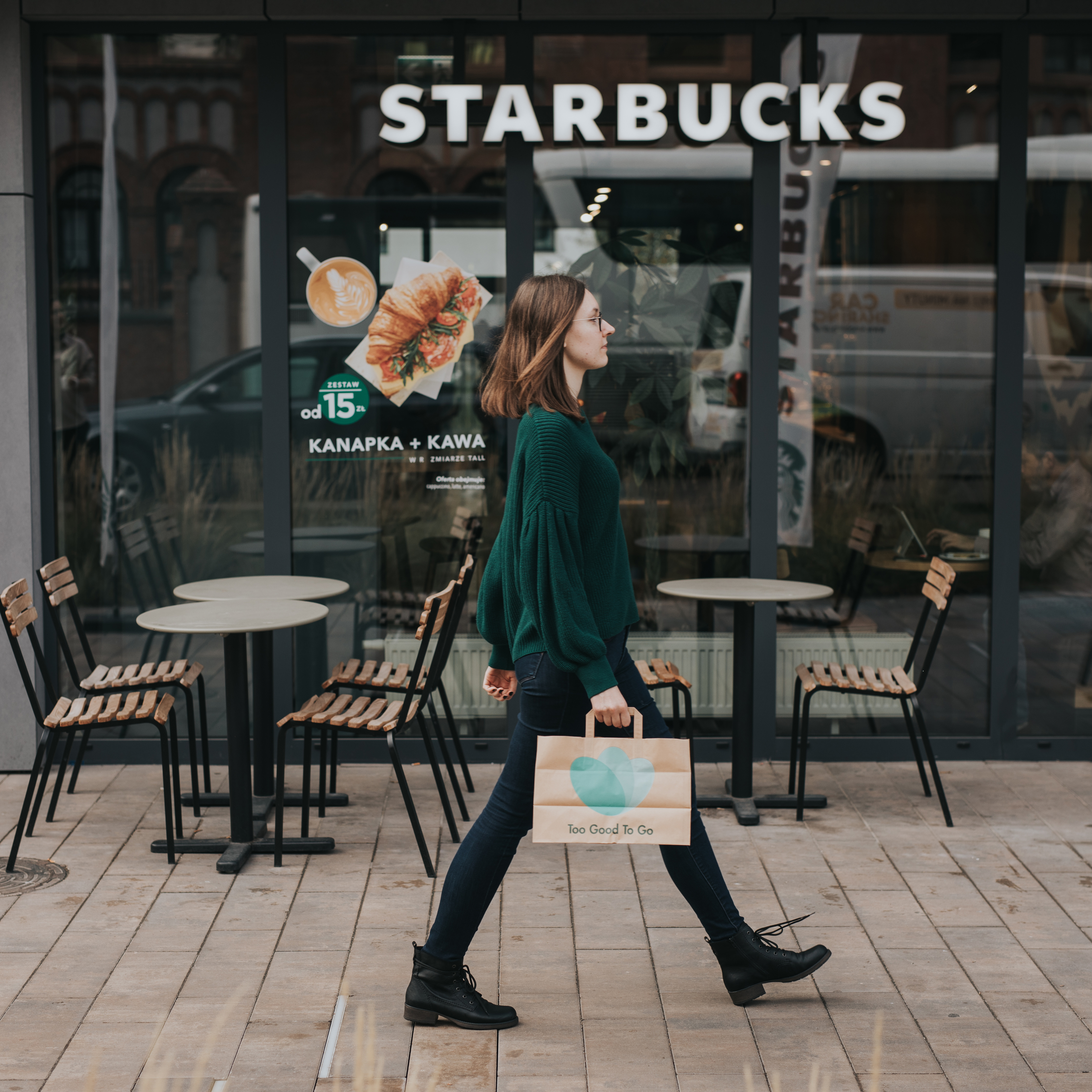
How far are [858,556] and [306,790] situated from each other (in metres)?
2.86

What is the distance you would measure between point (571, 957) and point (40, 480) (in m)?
3.53

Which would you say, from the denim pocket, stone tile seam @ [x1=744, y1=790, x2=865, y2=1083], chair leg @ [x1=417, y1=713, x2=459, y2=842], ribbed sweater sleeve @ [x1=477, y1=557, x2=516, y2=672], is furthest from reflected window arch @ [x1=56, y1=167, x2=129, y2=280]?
stone tile seam @ [x1=744, y1=790, x2=865, y2=1083]

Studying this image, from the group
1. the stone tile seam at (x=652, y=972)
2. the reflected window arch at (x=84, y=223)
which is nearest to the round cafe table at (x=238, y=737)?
the stone tile seam at (x=652, y=972)

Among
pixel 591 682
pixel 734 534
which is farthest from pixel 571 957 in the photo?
pixel 734 534

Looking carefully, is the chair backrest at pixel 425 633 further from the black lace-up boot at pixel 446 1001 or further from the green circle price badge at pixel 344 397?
the green circle price badge at pixel 344 397

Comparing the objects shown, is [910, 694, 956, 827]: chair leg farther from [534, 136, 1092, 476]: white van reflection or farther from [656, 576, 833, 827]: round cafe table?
[534, 136, 1092, 476]: white van reflection

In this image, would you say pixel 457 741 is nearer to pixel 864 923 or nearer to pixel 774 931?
pixel 864 923

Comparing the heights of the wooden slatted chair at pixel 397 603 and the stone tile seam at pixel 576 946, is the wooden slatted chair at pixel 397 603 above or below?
above

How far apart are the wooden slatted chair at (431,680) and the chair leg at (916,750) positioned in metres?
1.84

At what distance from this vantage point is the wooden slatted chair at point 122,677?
547 centimetres

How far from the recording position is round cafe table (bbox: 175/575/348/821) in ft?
17.9

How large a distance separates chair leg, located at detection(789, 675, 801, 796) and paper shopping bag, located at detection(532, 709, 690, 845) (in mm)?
2319

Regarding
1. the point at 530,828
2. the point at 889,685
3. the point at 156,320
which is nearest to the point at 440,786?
the point at 530,828

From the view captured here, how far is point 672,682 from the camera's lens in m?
5.61
